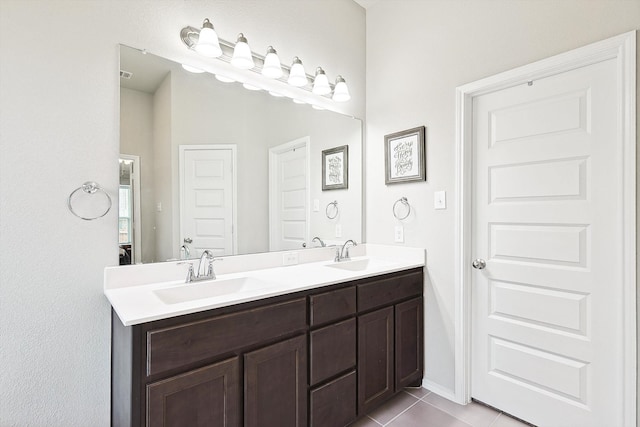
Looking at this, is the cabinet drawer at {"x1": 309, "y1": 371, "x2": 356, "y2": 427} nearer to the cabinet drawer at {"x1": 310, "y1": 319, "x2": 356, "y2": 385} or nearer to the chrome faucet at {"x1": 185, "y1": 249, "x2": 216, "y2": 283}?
the cabinet drawer at {"x1": 310, "y1": 319, "x2": 356, "y2": 385}

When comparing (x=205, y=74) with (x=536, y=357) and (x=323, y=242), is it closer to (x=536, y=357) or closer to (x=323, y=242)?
(x=323, y=242)

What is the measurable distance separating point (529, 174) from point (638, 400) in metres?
1.15

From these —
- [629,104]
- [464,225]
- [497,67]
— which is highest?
[497,67]

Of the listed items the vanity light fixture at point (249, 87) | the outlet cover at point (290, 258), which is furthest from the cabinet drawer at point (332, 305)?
the vanity light fixture at point (249, 87)

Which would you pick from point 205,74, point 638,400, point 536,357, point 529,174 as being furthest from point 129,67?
point 638,400

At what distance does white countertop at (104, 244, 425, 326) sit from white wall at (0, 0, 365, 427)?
15 cm

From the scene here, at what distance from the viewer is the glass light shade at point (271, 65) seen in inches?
75.1

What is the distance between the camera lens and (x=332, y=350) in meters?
1.63

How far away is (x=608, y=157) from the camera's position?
1.55 m

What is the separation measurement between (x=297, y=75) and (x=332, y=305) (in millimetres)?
1425

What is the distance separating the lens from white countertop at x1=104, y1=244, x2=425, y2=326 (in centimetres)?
118

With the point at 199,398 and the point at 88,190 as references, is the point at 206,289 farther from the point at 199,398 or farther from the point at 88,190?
the point at 88,190

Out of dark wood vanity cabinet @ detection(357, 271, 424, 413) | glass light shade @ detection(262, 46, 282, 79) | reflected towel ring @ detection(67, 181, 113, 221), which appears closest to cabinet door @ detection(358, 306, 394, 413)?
dark wood vanity cabinet @ detection(357, 271, 424, 413)

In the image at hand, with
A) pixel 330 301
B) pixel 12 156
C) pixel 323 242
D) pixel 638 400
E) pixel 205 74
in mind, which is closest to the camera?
pixel 12 156
